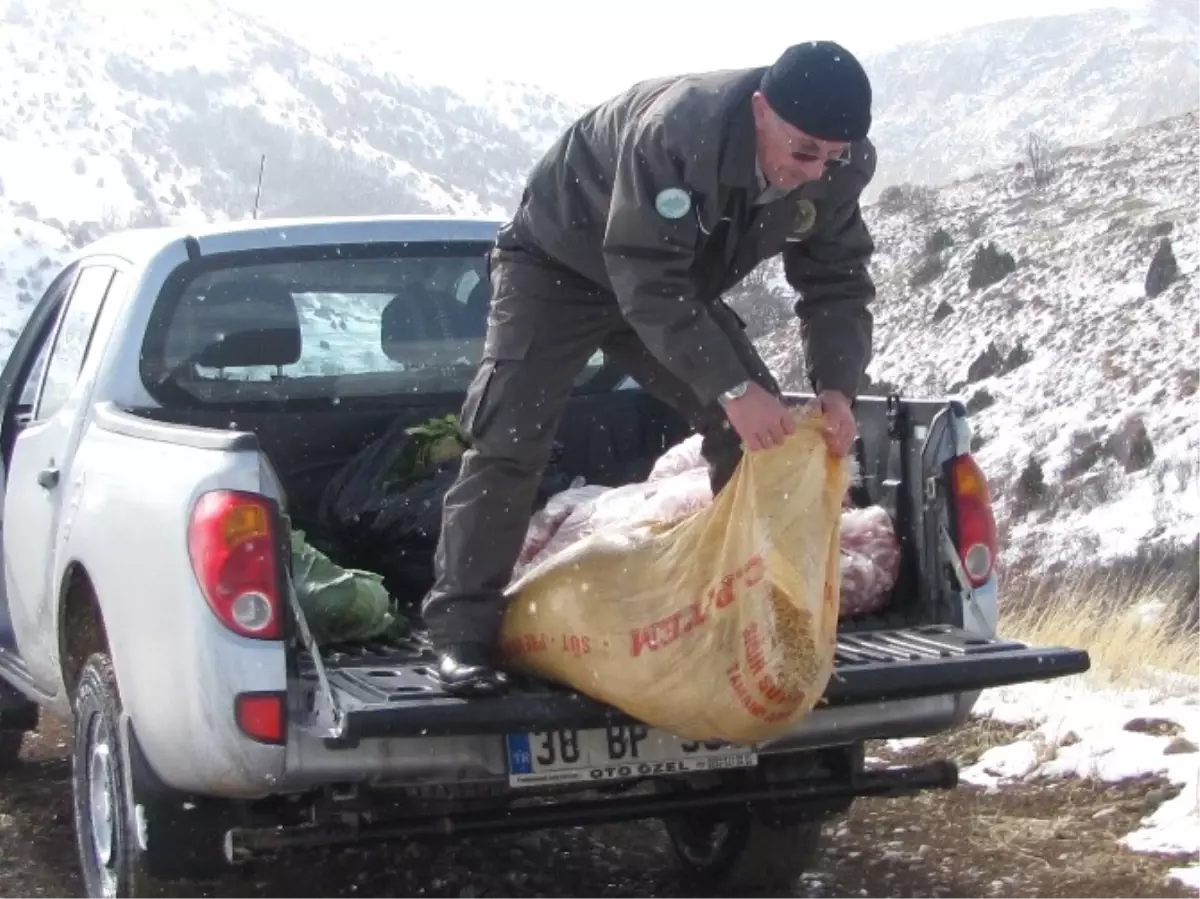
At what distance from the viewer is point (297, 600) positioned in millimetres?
3414

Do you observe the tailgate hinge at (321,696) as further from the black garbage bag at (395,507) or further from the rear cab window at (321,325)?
the rear cab window at (321,325)

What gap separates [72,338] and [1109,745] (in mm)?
3410

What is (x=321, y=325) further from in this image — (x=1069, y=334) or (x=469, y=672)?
(x=1069, y=334)

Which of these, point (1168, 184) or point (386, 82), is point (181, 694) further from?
point (386, 82)

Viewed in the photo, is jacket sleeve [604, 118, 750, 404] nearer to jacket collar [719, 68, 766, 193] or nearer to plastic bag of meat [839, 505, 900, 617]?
jacket collar [719, 68, 766, 193]

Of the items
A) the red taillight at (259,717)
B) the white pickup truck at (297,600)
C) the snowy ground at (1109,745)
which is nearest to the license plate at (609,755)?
the white pickup truck at (297,600)

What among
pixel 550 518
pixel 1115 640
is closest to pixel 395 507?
pixel 550 518

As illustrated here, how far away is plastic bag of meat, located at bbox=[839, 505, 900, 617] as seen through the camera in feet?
12.8

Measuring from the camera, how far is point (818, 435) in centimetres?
331

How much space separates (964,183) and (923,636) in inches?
1744

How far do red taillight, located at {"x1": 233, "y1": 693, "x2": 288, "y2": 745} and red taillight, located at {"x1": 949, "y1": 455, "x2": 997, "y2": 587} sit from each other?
164cm

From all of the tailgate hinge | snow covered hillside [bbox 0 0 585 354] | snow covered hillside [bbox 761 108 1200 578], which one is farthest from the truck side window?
snow covered hillside [bbox 0 0 585 354]

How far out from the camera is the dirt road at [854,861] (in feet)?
13.8

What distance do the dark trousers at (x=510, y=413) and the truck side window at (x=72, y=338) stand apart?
1473mm
